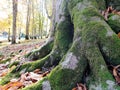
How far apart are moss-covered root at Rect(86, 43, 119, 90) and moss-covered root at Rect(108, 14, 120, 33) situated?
752mm

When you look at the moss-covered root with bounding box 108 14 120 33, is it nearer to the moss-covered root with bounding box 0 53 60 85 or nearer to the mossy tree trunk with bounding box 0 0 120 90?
the mossy tree trunk with bounding box 0 0 120 90

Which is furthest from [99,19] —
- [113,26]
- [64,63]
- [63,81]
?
[63,81]

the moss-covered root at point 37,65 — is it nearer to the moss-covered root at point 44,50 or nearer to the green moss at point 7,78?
the green moss at point 7,78

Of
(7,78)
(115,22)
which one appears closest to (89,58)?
(115,22)

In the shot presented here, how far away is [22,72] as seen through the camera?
4.57 m

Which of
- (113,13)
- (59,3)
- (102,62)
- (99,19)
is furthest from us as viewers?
(59,3)

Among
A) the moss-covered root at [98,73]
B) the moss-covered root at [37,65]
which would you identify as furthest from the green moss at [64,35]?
the moss-covered root at [98,73]

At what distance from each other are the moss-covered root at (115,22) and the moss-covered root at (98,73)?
752 mm

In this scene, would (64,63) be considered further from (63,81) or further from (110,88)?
(110,88)

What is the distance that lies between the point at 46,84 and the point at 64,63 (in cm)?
40

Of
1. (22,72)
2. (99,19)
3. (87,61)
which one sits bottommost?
(22,72)

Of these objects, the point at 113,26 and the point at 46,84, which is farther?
the point at 113,26

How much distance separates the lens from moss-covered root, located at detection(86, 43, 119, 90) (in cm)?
285

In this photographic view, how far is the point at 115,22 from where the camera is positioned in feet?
12.5
